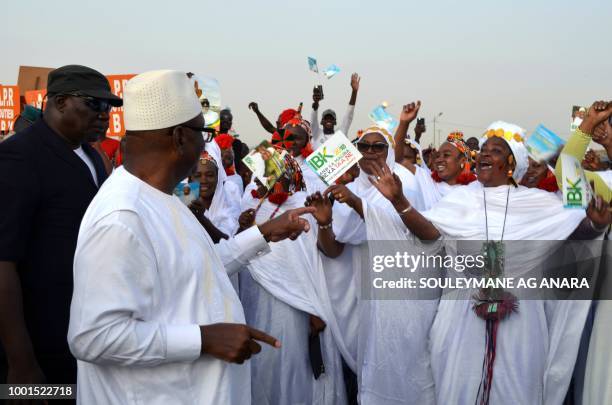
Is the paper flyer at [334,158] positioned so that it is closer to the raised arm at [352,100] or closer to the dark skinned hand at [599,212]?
the dark skinned hand at [599,212]

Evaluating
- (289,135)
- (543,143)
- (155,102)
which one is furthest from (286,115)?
(155,102)

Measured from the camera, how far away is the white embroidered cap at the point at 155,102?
1.99m

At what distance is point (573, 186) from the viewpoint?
3680 mm

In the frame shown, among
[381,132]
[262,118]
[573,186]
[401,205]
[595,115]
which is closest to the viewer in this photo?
[573,186]

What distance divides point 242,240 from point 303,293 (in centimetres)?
233

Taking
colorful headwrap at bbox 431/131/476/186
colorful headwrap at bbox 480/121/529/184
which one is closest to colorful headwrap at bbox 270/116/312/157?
colorful headwrap at bbox 431/131/476/186

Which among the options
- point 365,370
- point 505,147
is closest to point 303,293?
point 365,370

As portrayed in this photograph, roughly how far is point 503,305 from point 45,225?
316 centimetres

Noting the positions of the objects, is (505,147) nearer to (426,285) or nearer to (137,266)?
(426,285)

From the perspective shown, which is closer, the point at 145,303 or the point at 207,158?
the point at 145,303

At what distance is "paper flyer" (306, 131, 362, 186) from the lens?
14.1 ft

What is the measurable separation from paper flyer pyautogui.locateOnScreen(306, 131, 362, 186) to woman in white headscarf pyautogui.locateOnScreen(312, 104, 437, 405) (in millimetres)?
186

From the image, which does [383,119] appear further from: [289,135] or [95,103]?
[95,103]

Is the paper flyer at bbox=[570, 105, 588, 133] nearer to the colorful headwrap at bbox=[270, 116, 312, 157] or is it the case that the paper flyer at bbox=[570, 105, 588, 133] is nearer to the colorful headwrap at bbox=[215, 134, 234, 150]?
the colorful headwrap at bbox=[270, 116, 312, 157]
